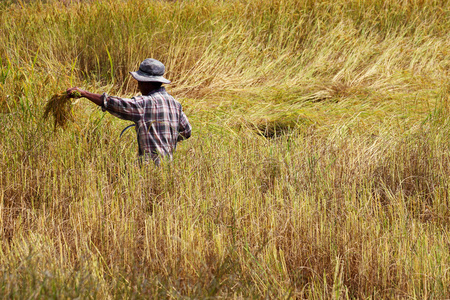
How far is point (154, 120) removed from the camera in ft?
10.3

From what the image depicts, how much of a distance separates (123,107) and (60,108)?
389 millimetres

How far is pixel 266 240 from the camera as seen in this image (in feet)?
7.77

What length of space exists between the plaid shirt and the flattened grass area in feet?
0.46

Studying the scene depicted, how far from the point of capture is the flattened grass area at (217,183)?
211 cm

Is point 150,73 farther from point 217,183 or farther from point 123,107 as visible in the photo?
point 217,183

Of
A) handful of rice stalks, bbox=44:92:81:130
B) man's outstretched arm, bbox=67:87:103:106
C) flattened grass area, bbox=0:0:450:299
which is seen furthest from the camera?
handful of rice stalks, bbox=44:92:81:130

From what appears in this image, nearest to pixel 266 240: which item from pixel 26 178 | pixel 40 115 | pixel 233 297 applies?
pixel 233 297

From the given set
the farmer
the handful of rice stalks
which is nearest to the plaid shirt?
the farmer

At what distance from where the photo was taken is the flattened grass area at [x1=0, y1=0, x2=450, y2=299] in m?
2.11

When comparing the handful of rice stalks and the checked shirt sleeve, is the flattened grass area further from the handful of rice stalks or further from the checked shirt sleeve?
the checked shirt sleeve

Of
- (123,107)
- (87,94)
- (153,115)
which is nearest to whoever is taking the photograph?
(87,94)

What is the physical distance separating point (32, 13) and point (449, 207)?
18.5ft

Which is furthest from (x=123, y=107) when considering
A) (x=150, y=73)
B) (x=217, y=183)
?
(x=217, y=183)

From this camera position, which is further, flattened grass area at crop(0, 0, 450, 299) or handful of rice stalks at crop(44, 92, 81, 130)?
handful of rice stalks at crop(44, 92, 81, 130)
